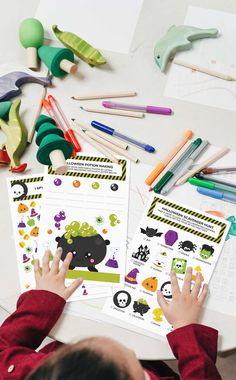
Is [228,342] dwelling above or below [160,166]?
below

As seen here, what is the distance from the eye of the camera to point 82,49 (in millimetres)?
1043

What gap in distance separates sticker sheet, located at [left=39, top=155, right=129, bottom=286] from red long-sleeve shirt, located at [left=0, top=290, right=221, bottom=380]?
2.7 inches

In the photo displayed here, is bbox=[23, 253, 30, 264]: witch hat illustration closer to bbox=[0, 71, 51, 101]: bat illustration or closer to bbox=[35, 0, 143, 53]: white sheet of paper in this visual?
bbox=[0, 71, 51, 101]: bat illustration

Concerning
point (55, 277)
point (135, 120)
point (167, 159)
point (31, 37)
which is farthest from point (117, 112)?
point (55, 277)

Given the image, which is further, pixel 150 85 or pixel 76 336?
pixel 150 85

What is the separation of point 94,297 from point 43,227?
6.0 inches

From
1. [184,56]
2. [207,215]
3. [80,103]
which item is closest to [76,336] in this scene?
[207,215]

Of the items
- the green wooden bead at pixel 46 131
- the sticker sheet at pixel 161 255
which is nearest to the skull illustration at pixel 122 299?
the sticker sheet at pixel 161 255

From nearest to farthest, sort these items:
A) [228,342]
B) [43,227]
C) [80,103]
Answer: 1. [228,342]
2. [43,227]
3. [80,103]

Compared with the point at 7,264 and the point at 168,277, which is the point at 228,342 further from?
the point at 7,264

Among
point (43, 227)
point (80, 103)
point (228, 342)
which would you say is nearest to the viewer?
point (228, 342)

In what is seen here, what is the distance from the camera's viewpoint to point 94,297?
0.81 meters

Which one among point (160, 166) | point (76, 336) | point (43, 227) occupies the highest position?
point (160, 166)

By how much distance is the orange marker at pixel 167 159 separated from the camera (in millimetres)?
912
